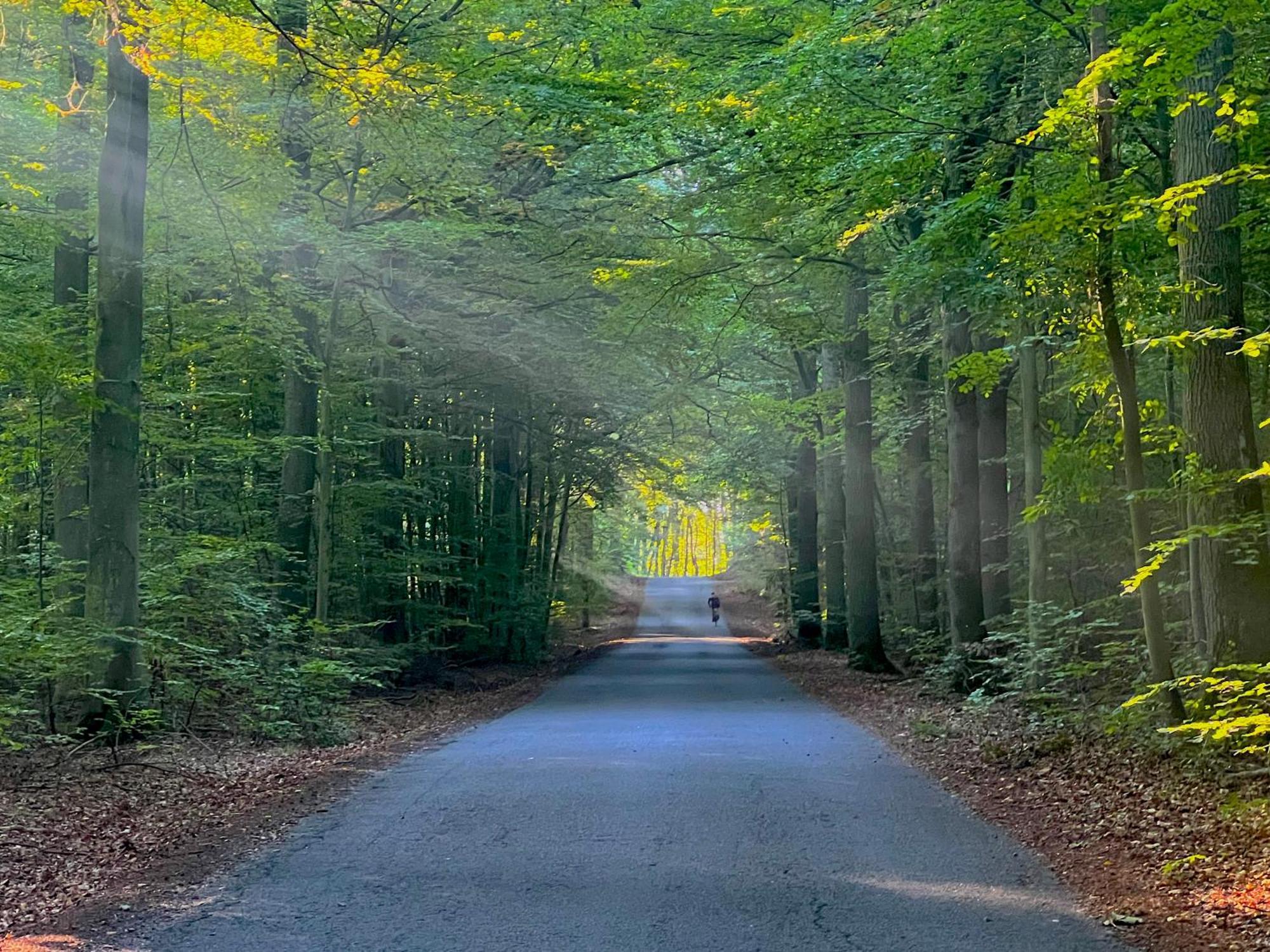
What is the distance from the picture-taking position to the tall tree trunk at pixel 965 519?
651 inches

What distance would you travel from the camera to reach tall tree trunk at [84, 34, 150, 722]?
11141 mm

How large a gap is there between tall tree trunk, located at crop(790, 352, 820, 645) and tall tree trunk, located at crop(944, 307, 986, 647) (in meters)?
14.0

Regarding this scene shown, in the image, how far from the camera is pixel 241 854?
7156mm

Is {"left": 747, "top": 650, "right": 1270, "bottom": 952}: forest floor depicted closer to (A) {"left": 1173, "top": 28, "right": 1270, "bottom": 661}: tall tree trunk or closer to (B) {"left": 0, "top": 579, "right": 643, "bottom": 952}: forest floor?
(A) {"left": 1173, "top": 28, "right": 1270, "bottom": 661}: tall tree trunk

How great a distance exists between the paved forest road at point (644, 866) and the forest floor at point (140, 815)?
1.21 feet

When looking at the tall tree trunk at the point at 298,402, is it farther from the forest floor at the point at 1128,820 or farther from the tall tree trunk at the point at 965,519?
the tall tree trunk at the point at 965,519

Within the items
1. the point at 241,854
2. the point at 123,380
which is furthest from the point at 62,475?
the point at 241,854

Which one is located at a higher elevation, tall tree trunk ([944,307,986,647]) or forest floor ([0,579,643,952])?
tall tree trunk ([944,307,986,647])

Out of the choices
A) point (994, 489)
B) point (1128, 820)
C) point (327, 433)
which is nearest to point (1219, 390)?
point (1128, 820)

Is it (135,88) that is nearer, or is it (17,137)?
(135,88)

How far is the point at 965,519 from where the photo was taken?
1670 centimetres

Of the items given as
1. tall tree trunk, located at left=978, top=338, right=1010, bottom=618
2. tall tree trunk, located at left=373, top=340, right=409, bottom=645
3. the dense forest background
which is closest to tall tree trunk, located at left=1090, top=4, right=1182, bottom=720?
the dense forest background

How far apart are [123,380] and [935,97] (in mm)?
9103

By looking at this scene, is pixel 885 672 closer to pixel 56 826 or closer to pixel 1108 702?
pixel 1108 702
